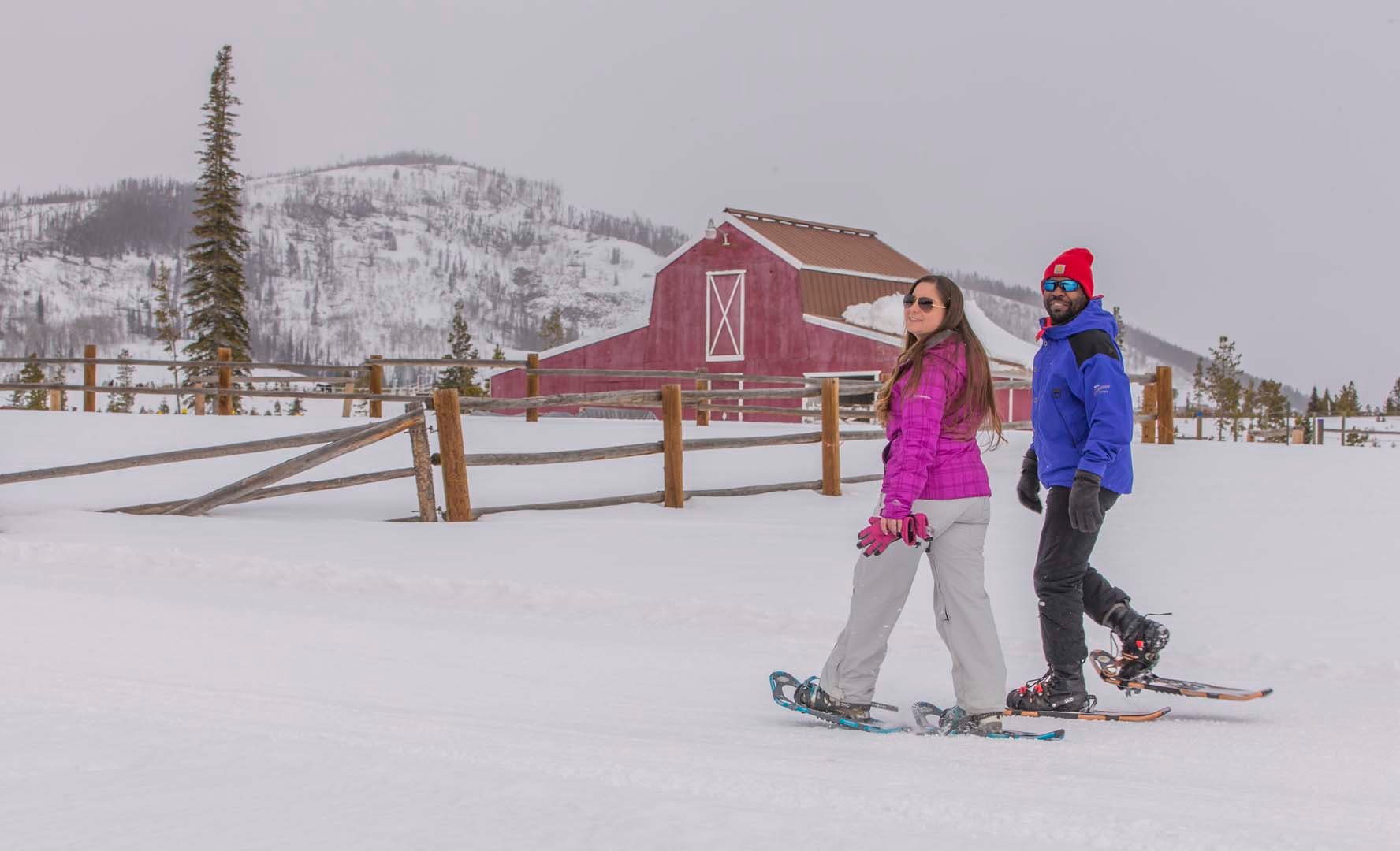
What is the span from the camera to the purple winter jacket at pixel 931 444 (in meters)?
3.62

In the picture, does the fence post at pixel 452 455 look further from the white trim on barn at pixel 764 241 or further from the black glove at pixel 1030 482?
the white trim on barn at pixel 764 241

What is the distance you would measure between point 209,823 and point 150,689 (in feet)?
5.40

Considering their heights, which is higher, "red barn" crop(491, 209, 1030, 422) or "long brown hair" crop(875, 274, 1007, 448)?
"red barn" crop(491, 209, 1030, 422)

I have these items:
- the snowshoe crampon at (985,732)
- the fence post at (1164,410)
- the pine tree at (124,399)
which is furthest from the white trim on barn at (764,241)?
the snowshoe crampon at (985,732)

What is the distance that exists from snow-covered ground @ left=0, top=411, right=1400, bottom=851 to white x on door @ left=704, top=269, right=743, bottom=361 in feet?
62.8

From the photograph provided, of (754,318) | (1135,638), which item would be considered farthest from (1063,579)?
(754,318)

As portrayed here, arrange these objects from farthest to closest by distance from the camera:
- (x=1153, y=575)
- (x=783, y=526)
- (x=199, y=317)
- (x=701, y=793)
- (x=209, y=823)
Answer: (x=199, y=317)
(x=783, y=526)
(x=1153, y=575)
(x=701, y=793)
(x=209, y=823)

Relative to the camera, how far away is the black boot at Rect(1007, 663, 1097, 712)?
405 centimetres

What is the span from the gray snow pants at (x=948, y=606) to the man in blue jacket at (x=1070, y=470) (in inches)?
14.4

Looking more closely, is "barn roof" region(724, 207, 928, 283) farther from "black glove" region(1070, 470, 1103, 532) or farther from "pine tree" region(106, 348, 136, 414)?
"black glove" region(1070, 470, 1103, 532)

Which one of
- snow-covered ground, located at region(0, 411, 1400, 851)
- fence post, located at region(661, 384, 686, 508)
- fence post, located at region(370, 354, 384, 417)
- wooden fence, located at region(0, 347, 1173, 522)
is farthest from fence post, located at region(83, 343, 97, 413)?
fence post, located at region(661, 384, 686, 508)

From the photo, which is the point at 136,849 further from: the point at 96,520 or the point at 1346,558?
the point at 1346,558

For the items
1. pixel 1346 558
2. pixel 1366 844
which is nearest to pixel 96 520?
pixel 1366 844

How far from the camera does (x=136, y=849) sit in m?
2.48
